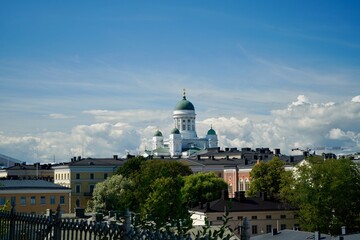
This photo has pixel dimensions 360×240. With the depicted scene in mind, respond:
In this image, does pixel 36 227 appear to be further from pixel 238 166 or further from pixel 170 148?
pixel 170 148

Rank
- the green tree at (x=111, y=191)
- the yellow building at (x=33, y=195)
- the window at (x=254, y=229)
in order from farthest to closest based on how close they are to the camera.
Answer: the green tree at (x=111, y=191)
the yellow building at (x=33, y=195)
the window at (x=254, y=229)

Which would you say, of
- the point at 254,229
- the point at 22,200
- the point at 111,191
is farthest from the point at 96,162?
the point at 254,229

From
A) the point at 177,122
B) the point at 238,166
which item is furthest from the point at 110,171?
the point at 177,122

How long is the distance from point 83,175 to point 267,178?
35696 millimetres

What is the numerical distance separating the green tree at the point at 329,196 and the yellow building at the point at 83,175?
50.1 m

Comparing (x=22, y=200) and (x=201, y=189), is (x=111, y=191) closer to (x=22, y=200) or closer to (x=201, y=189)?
(x=201, y=189)

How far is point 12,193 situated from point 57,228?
6315cm

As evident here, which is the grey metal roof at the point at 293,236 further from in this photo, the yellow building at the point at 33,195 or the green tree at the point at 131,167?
the green tree at the point at 131,167

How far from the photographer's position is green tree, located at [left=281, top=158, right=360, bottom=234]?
5806 centimetres

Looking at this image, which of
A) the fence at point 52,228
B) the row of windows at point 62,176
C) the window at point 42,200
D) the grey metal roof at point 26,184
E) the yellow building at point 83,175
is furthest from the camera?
the row of windows at point 62,176

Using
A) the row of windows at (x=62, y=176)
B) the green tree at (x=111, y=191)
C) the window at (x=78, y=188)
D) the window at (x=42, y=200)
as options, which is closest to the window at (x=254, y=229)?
the green tree at (x=111, y=191)

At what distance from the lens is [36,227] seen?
1200 centimetres

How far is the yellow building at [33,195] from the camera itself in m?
72.1

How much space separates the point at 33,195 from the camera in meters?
73.9
